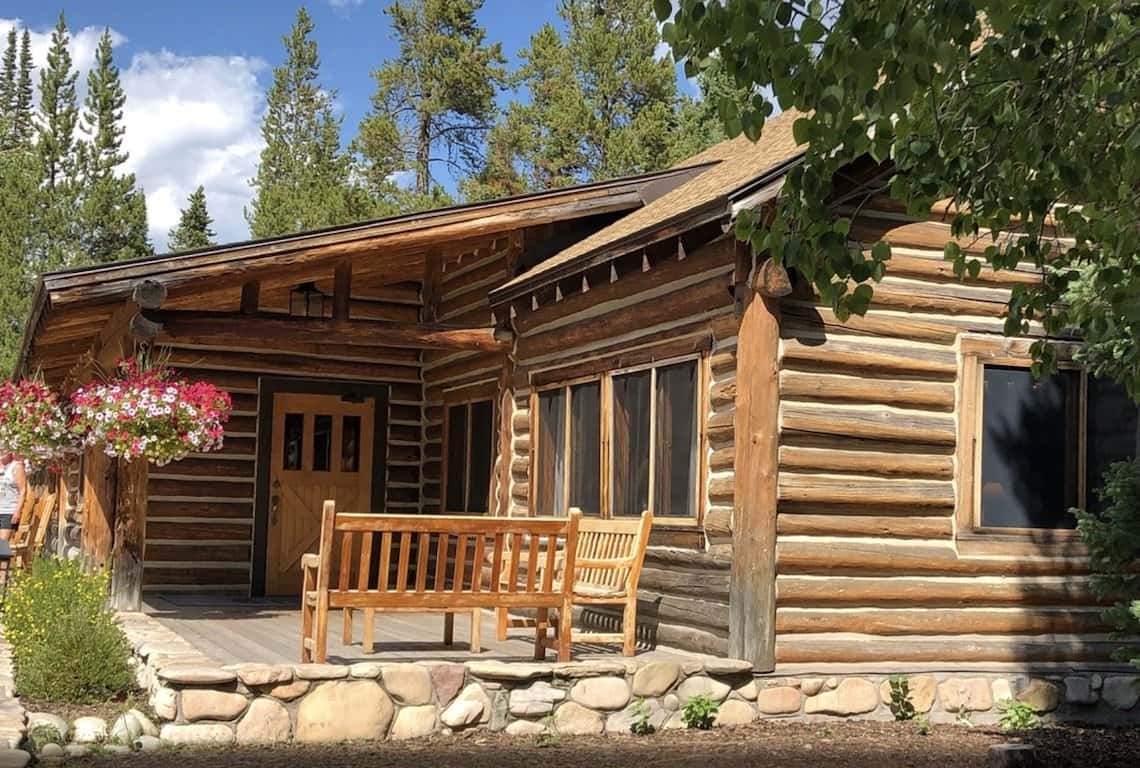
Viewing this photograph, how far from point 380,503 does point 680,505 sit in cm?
617

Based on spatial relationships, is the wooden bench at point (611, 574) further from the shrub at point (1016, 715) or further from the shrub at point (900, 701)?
the shrub at point (1016, 715)

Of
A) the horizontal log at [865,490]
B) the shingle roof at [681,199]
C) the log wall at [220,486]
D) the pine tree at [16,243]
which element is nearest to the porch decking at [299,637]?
the log wall at [220,486]

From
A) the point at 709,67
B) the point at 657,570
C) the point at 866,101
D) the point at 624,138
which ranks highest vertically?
the point at 624,138

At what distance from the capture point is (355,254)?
37.9ft

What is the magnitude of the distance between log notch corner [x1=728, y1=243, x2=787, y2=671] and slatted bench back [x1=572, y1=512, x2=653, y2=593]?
2.18 feet

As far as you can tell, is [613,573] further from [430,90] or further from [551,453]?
[430,90]

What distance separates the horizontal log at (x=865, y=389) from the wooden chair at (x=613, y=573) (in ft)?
4.33

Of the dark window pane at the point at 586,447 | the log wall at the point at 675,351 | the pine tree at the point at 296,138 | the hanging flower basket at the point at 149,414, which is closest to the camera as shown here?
the log wall at the point at 675,351

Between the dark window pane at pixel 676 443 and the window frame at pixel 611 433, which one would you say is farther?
the dark window pane at pixel 676 443

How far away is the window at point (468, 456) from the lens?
14.1m

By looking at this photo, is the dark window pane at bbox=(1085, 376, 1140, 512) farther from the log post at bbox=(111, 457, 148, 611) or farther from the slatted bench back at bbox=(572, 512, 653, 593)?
the log post at bbox=(111, 457, 148, 611)

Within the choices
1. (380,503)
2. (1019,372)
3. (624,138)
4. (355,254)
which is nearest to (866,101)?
(1019,372)

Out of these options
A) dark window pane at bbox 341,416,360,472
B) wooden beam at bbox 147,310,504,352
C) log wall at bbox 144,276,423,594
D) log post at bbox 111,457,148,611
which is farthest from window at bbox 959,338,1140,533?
dark window pane at bbox 341,416,360,472

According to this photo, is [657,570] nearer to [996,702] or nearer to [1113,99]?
[996,702]
